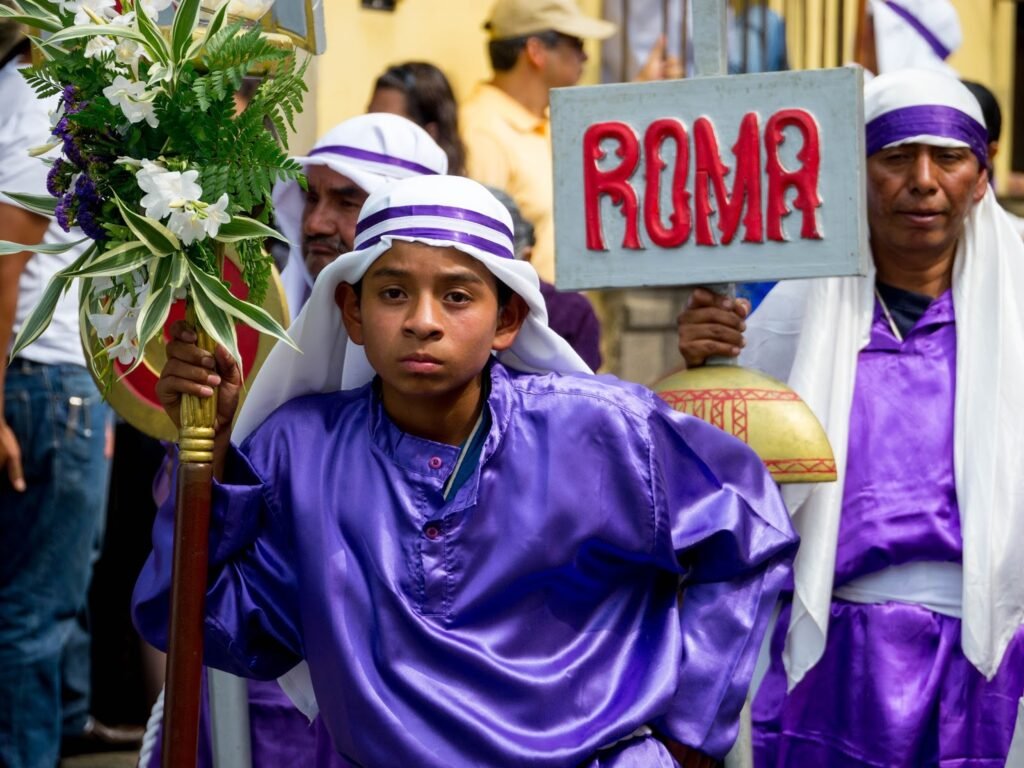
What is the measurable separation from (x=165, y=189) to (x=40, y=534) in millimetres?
2352

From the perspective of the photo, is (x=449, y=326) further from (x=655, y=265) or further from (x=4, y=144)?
(x=4, y=144)

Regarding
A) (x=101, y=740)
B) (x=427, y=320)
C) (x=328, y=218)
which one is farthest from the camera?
(x=101, y=740)

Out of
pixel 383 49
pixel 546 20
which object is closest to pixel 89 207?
pixel 546 20

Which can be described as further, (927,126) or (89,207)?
(927,126)

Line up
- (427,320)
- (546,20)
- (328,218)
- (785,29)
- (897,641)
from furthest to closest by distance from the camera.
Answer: (785,29) < (546,20) < (328,218) < (897,641) < (427,320)

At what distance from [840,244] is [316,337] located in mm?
1245

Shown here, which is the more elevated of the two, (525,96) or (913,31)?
(913,31)

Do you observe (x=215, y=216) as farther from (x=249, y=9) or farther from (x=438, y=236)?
(x=249, y=9)

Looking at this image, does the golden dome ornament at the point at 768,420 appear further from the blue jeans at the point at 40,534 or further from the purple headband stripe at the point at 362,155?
the blue jeans at the point at 40,534

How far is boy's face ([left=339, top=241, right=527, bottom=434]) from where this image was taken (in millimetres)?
4129

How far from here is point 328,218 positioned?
18.3ft

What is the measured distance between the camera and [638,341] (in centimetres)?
966

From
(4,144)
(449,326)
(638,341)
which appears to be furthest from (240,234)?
(638,341)

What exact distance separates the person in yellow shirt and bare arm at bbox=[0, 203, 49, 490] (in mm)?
2481
